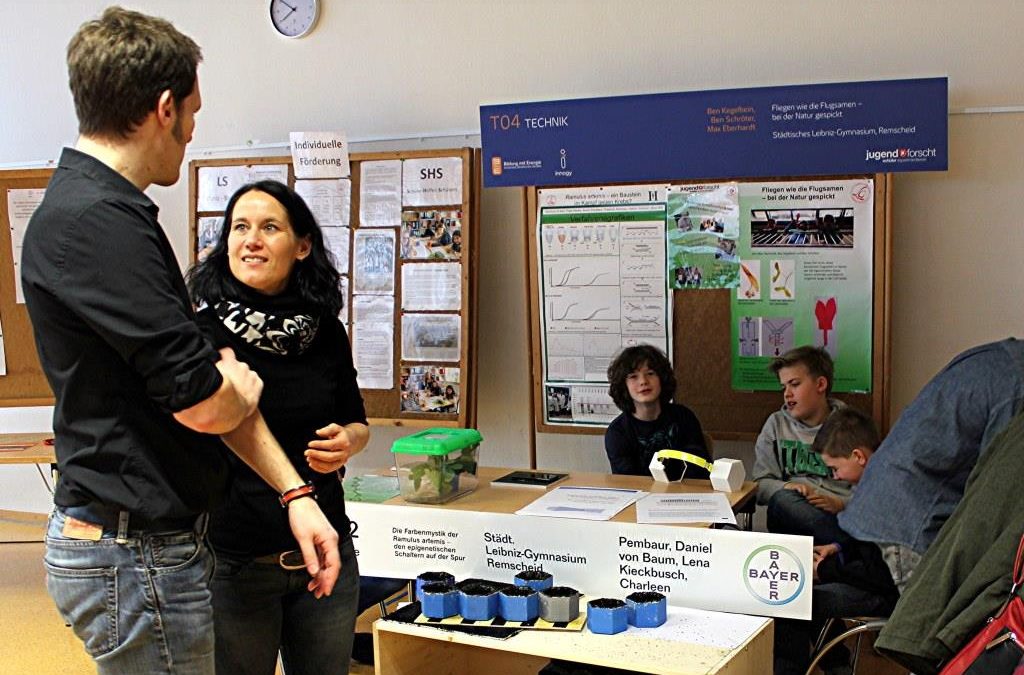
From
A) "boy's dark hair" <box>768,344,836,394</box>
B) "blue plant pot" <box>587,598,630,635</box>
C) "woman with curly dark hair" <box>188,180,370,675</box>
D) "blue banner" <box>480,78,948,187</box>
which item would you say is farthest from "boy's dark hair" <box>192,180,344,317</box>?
"blue banner" <box>480,78,948,187</box>

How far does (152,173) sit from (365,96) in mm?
3810

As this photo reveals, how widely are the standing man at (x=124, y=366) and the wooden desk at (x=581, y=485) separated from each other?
155 centimetres

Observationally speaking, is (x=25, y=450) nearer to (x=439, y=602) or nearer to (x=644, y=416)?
(x=644, y=416)

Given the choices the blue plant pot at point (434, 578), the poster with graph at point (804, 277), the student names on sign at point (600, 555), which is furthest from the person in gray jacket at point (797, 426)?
the blue plant pot at point (434, 578)

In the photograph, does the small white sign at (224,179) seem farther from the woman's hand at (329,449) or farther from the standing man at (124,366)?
the standing man at (124,366)

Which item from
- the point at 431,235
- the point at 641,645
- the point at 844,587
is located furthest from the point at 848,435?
the point at 431,235

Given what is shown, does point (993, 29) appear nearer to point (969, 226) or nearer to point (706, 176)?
point (969, 226)

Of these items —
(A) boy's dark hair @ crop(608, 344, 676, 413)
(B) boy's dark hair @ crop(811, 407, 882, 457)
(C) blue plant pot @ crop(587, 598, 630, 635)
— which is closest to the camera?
(C) blue plant pot @ crop(587, 598, 630, 635)

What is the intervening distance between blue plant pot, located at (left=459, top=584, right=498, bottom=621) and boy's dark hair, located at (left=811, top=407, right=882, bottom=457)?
1331 millimetres

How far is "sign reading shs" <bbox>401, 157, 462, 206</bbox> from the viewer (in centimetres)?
479

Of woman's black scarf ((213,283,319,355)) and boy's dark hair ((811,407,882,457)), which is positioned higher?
woman's black scarf ((213,283,319,355))

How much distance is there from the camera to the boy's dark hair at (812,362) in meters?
4.03

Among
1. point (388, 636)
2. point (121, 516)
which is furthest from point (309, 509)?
point (388, 636)

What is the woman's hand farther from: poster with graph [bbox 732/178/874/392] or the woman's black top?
poster with graph [bbox 732/178/874/392]
